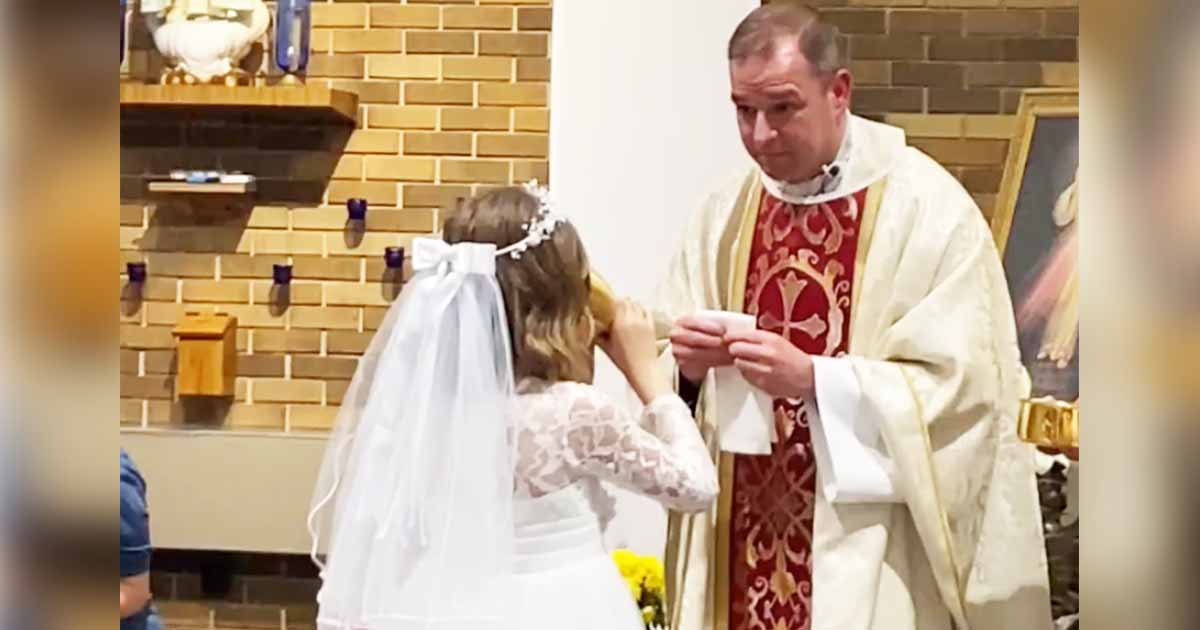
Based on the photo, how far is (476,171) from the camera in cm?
422

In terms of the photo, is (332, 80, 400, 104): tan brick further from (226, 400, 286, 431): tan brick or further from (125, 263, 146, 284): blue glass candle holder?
→ (226, 400, 286, 431): tan brick

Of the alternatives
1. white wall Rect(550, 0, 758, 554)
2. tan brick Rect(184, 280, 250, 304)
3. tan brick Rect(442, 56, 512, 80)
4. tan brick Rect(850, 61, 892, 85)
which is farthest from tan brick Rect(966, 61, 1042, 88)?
tan brick Rect(184, 280, 250, 304)

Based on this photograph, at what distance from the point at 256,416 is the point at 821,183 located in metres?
2.51

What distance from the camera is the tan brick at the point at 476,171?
166 inches

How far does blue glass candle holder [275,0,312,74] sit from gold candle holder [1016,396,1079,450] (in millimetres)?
3005

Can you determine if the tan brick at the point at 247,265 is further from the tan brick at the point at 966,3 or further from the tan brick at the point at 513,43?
the tan brick at the point at 966,3

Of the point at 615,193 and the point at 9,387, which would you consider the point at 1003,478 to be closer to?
the point at 615,193

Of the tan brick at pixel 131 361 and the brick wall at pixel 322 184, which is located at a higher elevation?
the brick wall at pixel 322 184

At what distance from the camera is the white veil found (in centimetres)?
203

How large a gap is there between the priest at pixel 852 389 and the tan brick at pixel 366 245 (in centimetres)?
211

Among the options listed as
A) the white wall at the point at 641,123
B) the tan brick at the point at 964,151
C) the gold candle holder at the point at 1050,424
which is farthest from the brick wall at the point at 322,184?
the gold candle holder at the point at 1050,424

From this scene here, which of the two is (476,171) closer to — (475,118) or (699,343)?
(475,118)

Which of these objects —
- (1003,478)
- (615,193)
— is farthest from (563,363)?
(615,193)

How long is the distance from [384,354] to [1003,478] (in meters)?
0.98
